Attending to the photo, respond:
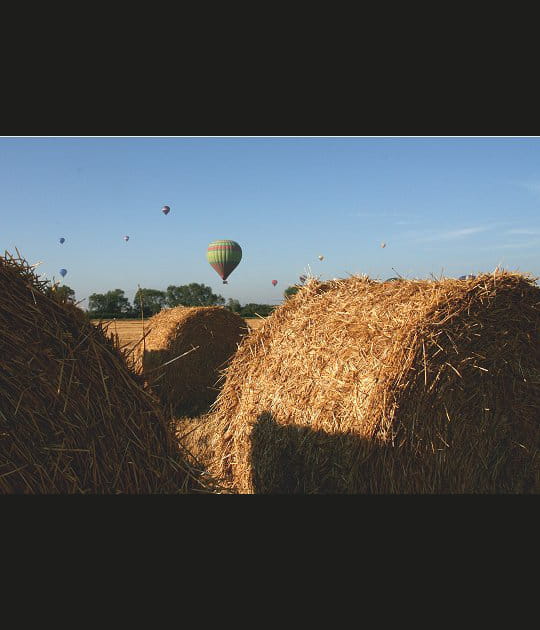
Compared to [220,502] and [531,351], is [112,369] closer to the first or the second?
[220,502]

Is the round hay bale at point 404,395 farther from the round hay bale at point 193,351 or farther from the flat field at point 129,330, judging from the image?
the round hay bale at point 193,351

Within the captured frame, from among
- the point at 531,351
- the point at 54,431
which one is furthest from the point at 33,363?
the point at 531,351

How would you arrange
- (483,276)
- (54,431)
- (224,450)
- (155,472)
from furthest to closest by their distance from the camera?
(224,450) → (483,276) → (155,472) → (54,431)

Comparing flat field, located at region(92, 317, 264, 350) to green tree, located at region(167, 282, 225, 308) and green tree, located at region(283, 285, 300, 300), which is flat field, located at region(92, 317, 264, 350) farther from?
green tree, located at region(167, 282, 225, 308)

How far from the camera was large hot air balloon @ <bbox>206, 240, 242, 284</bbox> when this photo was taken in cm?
4272

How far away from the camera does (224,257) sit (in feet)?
140

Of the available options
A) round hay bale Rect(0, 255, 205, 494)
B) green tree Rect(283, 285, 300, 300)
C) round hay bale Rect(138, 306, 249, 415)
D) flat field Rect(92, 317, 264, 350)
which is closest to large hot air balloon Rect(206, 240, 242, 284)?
flat field Rect(92, 317, 264, 350)

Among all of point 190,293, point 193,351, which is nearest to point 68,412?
point 193,351

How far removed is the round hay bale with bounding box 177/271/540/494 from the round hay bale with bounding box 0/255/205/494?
2.22 meters

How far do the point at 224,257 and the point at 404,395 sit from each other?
38651 millimetres

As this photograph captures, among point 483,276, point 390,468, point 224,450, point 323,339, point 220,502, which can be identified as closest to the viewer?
point 220,502

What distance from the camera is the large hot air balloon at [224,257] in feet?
140

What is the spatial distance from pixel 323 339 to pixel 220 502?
4511 millimetres

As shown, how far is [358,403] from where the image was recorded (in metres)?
4.98
